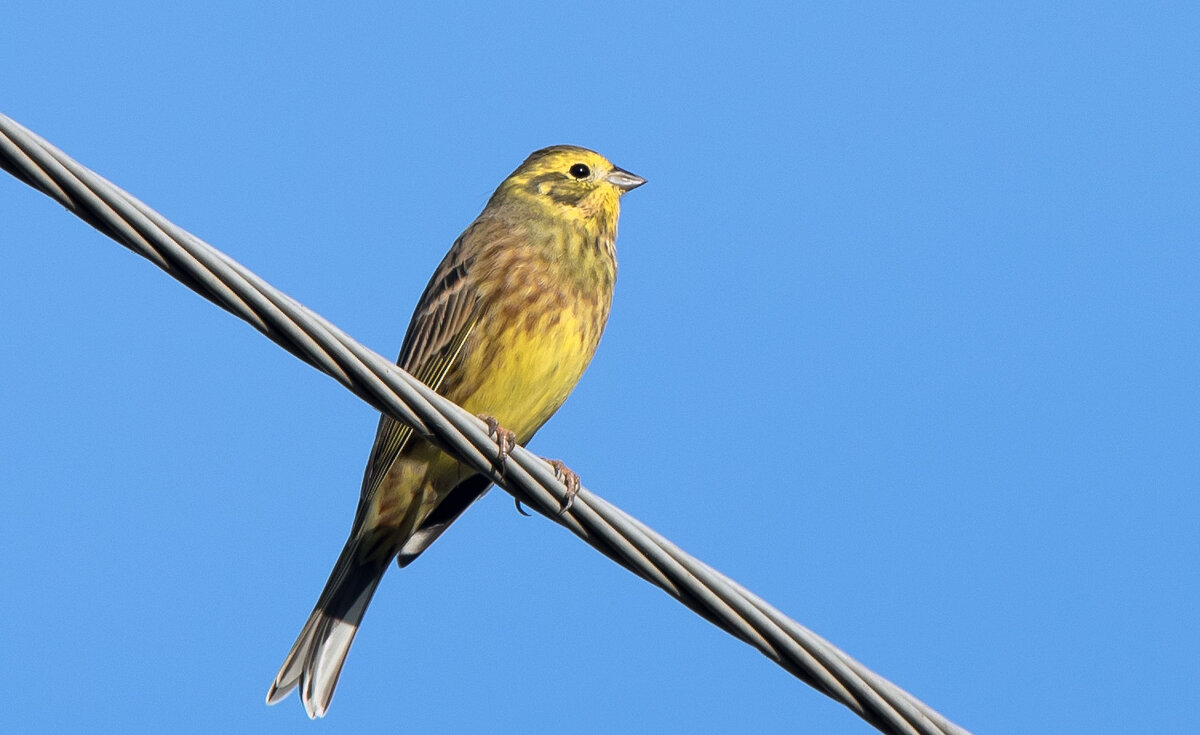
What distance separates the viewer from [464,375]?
6.07 metres

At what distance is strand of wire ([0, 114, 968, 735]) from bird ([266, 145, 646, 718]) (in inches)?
93.5

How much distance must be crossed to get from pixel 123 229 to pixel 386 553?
11.6ft

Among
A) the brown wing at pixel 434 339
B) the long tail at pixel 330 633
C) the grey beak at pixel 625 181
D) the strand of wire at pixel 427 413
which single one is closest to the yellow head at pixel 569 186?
the grey beak at pixel 625 181

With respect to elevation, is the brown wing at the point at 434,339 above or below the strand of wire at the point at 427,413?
above

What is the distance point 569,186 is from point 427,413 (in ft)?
12.0

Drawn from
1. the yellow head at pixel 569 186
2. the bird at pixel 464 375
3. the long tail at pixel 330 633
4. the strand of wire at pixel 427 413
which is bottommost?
the strand of wire at pixel 427 413

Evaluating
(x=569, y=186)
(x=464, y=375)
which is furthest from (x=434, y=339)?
(x=569, y=186)

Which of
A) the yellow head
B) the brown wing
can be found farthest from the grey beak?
the brown wing

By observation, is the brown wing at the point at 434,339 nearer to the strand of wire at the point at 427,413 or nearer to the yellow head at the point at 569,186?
the yellow head at the point at 569,186

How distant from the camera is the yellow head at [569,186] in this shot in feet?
22.7

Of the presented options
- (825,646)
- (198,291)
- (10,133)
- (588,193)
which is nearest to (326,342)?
(198,291)

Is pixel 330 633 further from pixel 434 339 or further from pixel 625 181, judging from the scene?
pixel 625 181

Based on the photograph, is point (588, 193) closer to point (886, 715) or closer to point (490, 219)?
point (490, 219)

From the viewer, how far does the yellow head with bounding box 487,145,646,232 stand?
6906 millimetres
